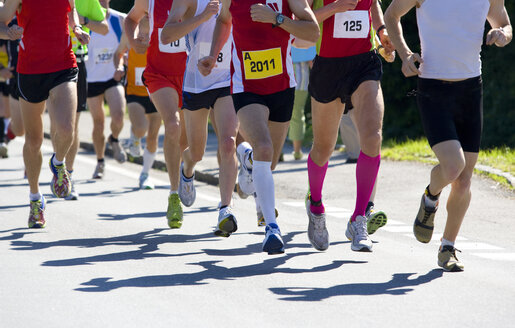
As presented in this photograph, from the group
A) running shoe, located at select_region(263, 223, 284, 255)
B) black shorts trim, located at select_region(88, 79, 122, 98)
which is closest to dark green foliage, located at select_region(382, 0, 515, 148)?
black shorts trim, located at select_region(88, 79, 122, 98)

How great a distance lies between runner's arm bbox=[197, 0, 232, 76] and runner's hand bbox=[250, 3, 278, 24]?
2.26 feet

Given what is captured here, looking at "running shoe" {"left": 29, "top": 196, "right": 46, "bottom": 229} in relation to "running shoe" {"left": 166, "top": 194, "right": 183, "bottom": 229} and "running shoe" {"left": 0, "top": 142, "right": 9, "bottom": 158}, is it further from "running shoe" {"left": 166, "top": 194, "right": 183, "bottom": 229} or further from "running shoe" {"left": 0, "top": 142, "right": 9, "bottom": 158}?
"running shoe" {"left": 0, "top": 142, "right": 9, "bottom": 158}

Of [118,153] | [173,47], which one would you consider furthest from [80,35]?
[118,153]

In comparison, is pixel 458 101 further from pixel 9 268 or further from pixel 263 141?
pixel 9 268

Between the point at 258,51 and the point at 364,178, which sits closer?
the point at 258,51

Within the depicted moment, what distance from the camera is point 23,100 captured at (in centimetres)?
835

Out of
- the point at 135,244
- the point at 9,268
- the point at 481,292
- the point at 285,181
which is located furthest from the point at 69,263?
the point at 285,181

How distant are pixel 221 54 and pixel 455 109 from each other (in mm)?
2278

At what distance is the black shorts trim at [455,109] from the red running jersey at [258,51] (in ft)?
3.37

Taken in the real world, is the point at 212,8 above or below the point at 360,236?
above

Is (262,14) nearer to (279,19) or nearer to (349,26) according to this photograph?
(279,19)

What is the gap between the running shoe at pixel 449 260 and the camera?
670 cm

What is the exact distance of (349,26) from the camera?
7156mm

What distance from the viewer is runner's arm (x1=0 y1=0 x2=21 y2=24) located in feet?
26.5
